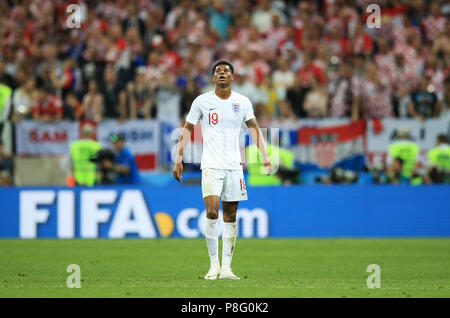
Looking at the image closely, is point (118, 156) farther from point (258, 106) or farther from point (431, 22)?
point (431, 22)

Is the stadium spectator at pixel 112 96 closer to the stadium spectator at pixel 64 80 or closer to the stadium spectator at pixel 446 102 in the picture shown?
the stadium spectator at pixel 64 80

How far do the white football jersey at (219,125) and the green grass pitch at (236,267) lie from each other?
1394 millimetres

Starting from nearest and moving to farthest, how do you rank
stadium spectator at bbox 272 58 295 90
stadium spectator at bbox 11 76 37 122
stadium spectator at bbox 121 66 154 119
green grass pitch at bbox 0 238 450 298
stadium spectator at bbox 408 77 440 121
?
1. green grass pitch at bbox 0 238 450 298
2. stadium spectator at bbox 408 77 440 121
3. stadium spectator at bbox 11 76 37 122
4. stadium spectator at bbox 121 66 154 119
5. stadium spectator at bbox 272 58 295 90

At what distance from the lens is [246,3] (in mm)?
22750

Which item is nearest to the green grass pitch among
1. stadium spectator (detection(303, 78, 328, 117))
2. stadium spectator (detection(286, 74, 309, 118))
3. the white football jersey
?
the white football jersey

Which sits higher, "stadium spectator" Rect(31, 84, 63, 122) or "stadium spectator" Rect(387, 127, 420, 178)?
"stadium spectator" Rect(31, 84, 63, 122)

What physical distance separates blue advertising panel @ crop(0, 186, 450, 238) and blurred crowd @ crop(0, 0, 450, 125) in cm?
222

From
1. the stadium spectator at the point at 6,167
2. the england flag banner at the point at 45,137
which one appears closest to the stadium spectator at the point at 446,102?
the england flag banner at the point at 45,137

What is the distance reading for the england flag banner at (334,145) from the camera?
18.8 m

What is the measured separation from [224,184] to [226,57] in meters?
11.3

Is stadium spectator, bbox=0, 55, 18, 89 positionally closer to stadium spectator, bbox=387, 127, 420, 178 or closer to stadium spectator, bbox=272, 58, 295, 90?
stadium spectator, bbox=272, 58, 295, 90

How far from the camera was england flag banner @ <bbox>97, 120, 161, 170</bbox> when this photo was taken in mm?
19141

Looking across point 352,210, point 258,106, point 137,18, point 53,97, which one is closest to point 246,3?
point 137,18

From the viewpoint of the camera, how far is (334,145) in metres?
18.9
